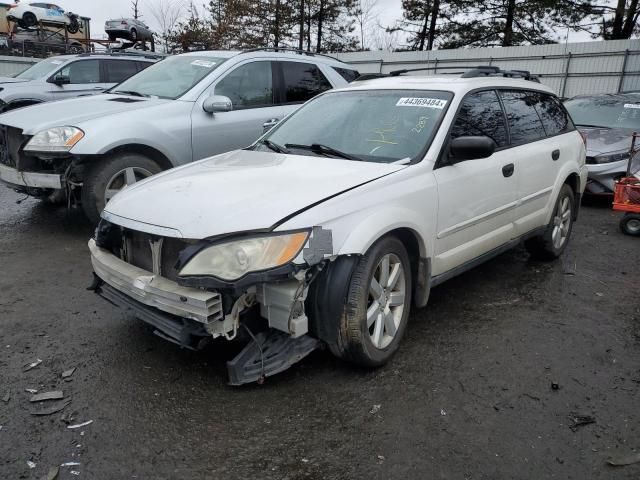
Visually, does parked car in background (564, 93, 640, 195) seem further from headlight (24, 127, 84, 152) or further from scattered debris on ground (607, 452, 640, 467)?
headlight (24, 127, 84, 152)

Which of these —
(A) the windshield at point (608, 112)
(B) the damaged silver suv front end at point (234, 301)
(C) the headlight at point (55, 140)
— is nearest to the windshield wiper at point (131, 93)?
(C) the headlight at point (55, 140)

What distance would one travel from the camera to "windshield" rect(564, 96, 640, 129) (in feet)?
28.6

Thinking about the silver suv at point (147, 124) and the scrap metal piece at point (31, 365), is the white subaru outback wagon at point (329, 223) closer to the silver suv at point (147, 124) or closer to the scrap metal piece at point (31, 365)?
the scrap metal piece at point (31, 365)

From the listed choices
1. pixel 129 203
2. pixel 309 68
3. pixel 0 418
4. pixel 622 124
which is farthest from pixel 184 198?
pixel 622 124

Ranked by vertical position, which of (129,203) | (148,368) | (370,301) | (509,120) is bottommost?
(148,368)

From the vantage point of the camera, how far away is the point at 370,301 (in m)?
3.11

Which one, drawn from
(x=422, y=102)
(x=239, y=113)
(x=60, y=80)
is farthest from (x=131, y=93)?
(x=60, y=80)

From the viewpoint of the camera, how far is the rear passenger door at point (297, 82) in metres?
6.65

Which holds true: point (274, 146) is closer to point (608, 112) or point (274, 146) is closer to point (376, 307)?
point (376, 307)

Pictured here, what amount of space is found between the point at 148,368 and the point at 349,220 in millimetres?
1466

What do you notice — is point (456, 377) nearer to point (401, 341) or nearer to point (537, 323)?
point (401, 341)

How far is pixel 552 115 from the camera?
5.19 meters

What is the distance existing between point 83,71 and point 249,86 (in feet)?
20.0

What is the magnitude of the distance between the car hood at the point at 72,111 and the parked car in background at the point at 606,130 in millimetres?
6107
